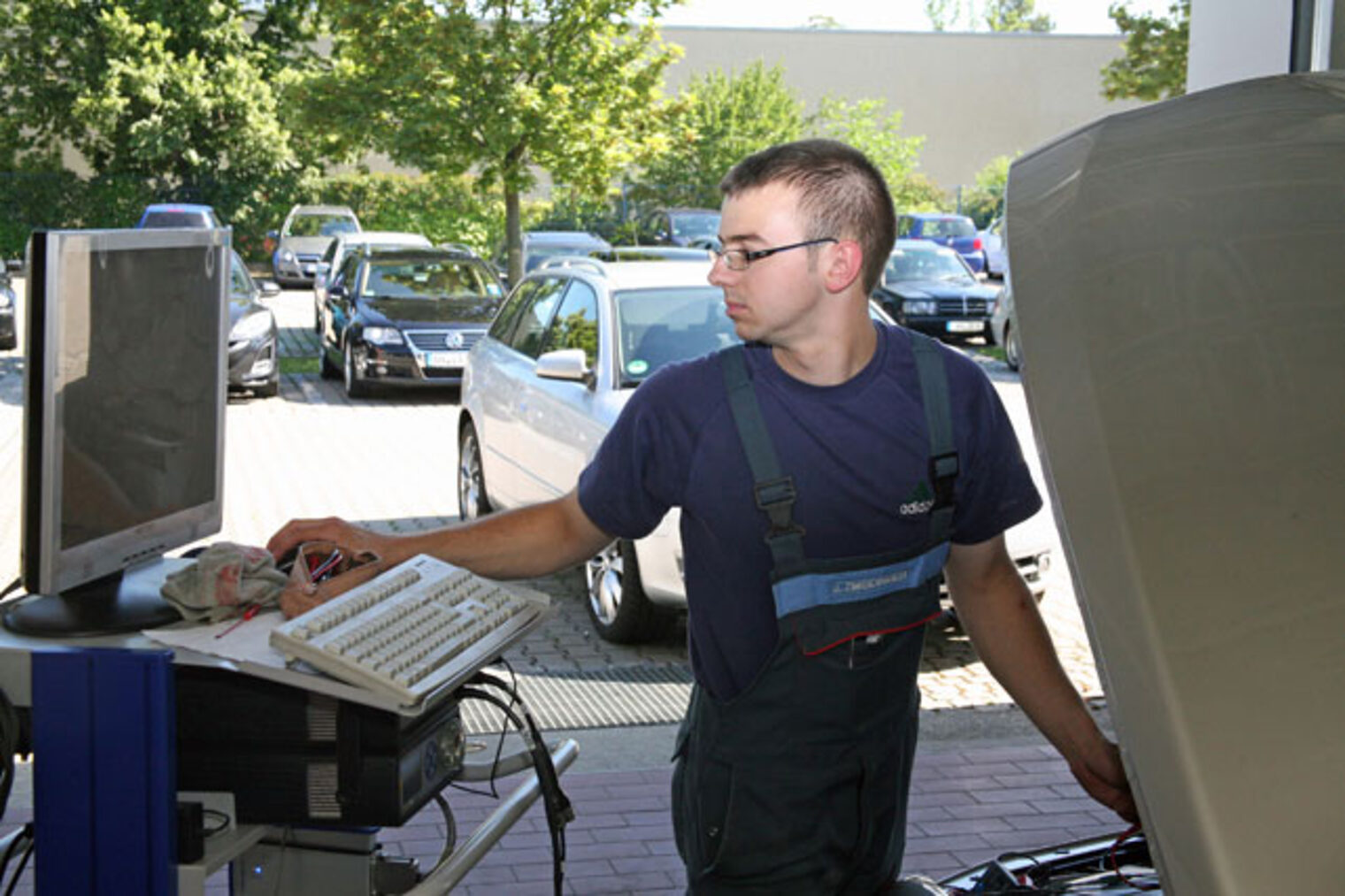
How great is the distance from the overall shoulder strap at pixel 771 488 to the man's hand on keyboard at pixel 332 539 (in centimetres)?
89

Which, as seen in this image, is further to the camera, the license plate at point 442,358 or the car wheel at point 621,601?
the license plate at point 442,358

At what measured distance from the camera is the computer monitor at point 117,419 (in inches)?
118

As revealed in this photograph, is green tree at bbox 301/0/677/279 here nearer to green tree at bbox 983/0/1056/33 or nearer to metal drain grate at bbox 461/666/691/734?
metal drain grate at bbox 461/666/691/734

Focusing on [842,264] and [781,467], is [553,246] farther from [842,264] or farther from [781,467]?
[781,467]

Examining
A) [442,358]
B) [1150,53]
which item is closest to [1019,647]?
[442,358]

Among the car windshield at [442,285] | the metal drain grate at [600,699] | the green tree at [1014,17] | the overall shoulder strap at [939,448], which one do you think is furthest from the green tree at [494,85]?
the green tree at [1014,17]

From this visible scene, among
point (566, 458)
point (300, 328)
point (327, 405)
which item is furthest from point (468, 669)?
point (300, 328)

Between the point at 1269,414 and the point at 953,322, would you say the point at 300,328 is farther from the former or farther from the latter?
the point at 1269,414

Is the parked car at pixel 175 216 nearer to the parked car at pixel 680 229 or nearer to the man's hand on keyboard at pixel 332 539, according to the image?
the parked car at pixel 680 229

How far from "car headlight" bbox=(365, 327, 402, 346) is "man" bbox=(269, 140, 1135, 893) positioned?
15.1m

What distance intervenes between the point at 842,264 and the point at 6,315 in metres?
21.4

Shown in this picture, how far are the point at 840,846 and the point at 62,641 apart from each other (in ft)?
4.63

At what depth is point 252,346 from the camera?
17812 millimetres

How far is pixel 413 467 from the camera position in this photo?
13719 mm
